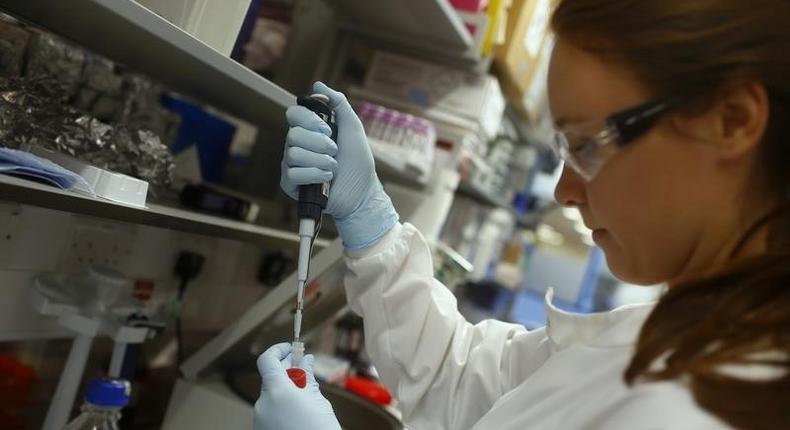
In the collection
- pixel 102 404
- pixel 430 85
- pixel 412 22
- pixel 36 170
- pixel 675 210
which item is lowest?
pixel 102 404

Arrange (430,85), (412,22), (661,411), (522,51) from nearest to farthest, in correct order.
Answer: (661,411), (412,22), (430,85), (522,51)

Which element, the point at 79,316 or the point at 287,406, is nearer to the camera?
the point at 287,406

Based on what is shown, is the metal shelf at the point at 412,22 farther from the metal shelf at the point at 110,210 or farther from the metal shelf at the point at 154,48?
the metal shelf at the point at 110,210

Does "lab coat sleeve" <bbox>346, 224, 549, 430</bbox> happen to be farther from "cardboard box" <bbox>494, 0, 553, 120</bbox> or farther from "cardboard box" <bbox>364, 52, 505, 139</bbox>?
"cardboard box" <bbox>494, 0, 553, 120</bbox>

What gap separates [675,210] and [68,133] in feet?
3.15

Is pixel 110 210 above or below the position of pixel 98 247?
above

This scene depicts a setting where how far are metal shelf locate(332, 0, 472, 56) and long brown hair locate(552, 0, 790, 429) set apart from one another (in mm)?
862

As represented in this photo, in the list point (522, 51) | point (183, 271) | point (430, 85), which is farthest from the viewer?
point (522, 51)

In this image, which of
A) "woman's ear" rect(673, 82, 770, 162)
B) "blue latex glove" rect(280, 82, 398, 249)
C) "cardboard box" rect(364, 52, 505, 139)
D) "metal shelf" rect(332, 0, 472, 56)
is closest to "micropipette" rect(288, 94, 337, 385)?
"blue latex glove" rect(280, 82, 398, 249)

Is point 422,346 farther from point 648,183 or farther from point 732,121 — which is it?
point 732,121

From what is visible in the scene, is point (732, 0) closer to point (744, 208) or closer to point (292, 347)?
point (744, 208)

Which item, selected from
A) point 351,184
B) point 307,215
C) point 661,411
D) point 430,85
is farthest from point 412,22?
point 661,411

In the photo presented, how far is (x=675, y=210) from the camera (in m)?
0.71

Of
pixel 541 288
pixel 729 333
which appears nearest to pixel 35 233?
pixel 729 333
